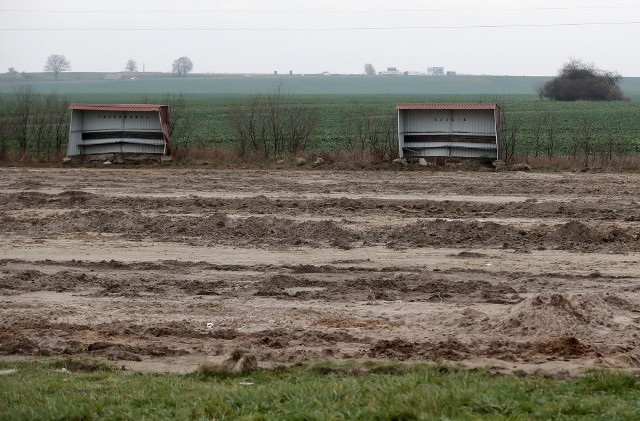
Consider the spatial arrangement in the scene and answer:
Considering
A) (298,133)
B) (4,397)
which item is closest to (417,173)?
(298,133)

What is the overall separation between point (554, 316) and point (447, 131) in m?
21.8

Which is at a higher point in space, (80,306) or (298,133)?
(298,133)

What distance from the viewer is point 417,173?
2928 centimetres

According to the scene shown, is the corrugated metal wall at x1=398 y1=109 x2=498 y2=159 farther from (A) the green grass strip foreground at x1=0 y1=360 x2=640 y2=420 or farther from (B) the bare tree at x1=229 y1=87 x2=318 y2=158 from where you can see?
→ (A) the green grass strip foreground at x1=0 y1=360 x2=640 y2=420

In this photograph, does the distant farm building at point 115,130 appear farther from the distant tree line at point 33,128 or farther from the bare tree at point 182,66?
the bare tree at point 182,66

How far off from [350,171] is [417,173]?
2180mm

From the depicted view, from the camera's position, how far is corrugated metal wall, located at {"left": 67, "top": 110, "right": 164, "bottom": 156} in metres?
33.3

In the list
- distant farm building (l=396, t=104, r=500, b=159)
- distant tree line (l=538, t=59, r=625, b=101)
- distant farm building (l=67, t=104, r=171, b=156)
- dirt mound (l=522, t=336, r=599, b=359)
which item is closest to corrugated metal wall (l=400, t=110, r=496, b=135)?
distant farm building (l=396, t=104, r=500, b=159)

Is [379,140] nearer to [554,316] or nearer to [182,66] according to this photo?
[554,316]

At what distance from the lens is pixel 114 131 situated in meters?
33.6

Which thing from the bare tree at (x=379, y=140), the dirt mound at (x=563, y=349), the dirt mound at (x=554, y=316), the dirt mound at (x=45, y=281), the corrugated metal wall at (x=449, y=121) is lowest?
the dirt mound at (x=45, y=281)

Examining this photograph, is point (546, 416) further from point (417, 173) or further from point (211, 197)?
point (417, 173)

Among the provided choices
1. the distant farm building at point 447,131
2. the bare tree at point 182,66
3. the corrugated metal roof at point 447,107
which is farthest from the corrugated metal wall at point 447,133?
the bare tree at point 182,66

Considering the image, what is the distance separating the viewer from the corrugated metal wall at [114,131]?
33.3m
